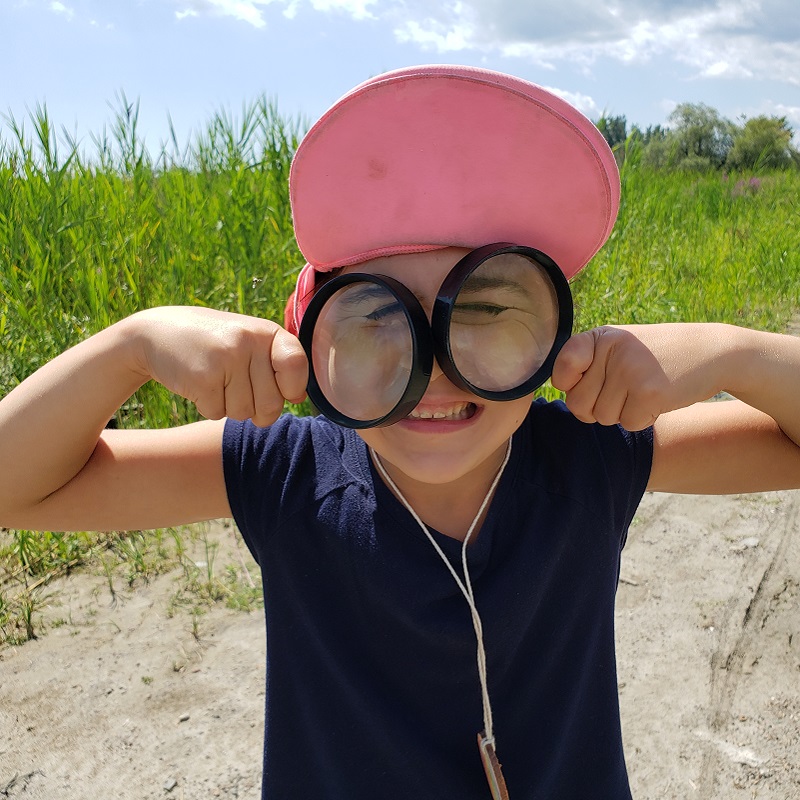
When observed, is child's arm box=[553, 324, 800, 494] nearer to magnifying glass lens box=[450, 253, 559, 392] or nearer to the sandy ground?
magnifying glass lens box=[450, 253, 559, 392]

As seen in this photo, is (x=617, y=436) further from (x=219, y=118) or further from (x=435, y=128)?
(x=219, y=118)

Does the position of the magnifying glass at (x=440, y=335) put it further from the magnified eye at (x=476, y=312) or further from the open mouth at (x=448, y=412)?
the open mouth at (x=448, y=412)

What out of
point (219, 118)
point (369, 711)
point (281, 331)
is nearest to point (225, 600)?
point (369, 711)

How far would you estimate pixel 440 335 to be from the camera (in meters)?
0.92

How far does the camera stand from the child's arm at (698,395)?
1022 millimetres

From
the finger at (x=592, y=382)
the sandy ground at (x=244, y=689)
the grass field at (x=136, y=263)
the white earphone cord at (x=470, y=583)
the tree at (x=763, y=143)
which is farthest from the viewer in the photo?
the tree at (x=763, y=143)

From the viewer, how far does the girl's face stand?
3.43 feet

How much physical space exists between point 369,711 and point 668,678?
1.23 meters

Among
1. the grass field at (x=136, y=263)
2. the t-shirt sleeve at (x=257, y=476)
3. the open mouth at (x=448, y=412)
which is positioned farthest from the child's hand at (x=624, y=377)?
the grass field at (x=136, y=263)

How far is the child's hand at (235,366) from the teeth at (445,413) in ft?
0.57

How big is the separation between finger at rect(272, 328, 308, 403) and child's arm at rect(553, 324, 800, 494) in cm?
32

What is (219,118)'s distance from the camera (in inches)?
145

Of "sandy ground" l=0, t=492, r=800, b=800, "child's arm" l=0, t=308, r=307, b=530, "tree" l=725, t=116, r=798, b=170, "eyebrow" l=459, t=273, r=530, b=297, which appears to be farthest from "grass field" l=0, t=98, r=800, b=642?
"tree" l=725, t=116, r=798, b=170

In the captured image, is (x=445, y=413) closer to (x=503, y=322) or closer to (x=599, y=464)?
(x=503, y=322)
